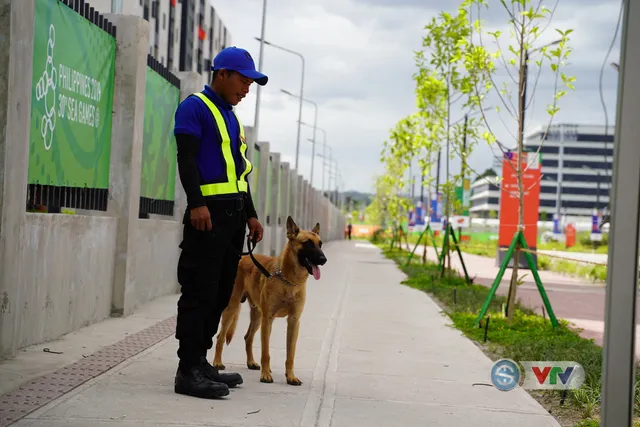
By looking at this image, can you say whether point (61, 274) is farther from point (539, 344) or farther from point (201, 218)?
point (539, 344)

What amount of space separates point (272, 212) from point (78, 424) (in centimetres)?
2344

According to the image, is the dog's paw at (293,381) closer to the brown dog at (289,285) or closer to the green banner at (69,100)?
the brown dog at (289,285)

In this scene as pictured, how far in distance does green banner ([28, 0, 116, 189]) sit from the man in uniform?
2.47 metres

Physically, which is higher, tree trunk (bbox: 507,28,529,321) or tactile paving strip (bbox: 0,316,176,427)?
tree trunk (bbox: 507,28,529,321)

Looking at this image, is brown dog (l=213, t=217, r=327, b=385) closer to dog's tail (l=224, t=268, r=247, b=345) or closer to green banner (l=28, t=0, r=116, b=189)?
dog's tail (l=224, t=268, r=247, b=345)

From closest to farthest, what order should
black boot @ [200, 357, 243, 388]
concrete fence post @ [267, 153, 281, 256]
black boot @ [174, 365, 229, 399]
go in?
black boot @ [174, 365, 229, 399], black boot @ [200, 357, 243, 388], concrete fence post @ [267, 153, 281, 256]

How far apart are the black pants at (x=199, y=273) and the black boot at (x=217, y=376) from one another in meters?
0.10

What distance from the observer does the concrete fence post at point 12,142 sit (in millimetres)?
6516

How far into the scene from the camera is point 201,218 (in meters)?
5.61

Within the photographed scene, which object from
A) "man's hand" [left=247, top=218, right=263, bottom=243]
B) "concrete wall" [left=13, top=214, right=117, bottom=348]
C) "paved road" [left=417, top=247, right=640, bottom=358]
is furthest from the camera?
"paved road" [left=417, top=247, right=640, bottom=358]

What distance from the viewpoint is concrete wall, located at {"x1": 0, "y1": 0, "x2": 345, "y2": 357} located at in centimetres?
665

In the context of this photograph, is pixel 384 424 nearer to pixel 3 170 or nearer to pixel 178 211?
pixel 3 170

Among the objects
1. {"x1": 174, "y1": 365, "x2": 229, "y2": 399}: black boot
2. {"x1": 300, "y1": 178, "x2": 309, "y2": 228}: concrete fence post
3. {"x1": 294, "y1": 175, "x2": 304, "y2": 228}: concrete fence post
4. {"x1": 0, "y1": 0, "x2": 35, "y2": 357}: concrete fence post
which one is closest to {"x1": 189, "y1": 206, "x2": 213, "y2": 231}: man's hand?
{"x1": 174, "y1": 365, "x2": 229, "y2": 399}: black boot

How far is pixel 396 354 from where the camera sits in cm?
861
